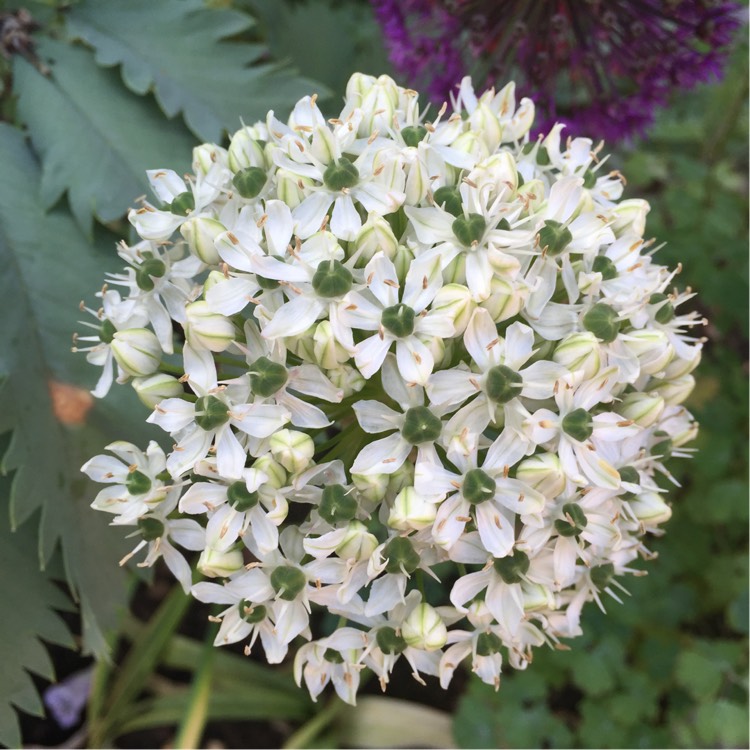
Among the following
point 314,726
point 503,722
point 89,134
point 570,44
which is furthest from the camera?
point 314,726

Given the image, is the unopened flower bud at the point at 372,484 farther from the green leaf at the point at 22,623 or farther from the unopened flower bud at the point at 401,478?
the green leaf at the point at 22,623

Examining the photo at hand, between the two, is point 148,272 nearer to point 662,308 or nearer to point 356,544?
point 356,544

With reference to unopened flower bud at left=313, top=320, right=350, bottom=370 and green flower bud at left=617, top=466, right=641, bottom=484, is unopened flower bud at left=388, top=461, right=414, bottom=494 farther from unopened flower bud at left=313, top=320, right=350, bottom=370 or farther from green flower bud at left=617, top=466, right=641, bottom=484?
green flower bud at left=617, top=466, right=641, bottom=484

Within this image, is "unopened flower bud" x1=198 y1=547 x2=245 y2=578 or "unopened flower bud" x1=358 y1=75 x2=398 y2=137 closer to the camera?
"unopened flower bud" x1=198 y1=547 x2=245 y2=578

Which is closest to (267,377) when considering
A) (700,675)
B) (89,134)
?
(89,134)

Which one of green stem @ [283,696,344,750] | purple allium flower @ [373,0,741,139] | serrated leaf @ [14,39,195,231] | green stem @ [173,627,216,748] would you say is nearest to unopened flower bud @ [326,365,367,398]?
serrated leaf @ [14,39,195,231]

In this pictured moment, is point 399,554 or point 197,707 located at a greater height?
point 399,554
